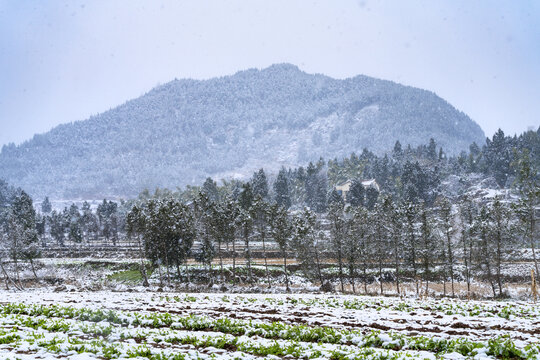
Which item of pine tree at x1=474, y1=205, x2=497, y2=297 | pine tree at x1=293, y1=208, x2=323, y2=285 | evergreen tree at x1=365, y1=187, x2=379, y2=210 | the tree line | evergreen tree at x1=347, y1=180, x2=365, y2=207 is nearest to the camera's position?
pine tree at x1=474, y1=205, x2=497, y2=297

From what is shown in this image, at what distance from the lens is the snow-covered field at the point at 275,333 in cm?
1454

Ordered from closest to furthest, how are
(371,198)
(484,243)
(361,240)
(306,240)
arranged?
(484,243), (306,240), (361,240), (371,198)

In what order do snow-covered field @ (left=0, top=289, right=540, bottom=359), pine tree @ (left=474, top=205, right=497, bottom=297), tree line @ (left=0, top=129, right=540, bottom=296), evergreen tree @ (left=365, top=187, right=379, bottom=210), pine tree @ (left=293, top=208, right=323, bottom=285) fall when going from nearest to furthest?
snow-covered field @ (left=0, top=289, right=540, bottom=359) < pine tree @ (left=474, top=205, right=497, bottom=297) < tree line @ (left=0, top=129, right=540, bottom=296) < pine tree @ (left=293, top=208, right=323, bottom=285) < evergreen tree @ (left=365, top=187, right=379, bottom=210)

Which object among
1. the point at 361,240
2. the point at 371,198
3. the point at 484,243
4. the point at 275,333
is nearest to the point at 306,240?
the point at 361,240

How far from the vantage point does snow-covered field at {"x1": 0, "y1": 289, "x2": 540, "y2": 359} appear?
47.7 feet

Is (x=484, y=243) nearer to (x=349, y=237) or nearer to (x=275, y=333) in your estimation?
(x=349, y=237)

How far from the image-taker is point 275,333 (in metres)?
18.6

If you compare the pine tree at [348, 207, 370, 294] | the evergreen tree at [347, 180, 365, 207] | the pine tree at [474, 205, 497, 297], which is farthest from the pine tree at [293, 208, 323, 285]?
the evergreen tree at [347, 180, 365, 207]

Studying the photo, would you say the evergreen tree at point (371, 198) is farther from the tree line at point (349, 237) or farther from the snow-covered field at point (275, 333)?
the snow-covered field at point (275, 333)

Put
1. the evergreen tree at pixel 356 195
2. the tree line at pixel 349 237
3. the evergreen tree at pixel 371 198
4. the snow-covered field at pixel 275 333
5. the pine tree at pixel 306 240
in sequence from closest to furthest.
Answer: the snow-covered field at pixel 275 333, the tree line at pixel 349 237, the pine tree at pixel 306 240, the evergreen tree at pixel 356 195, the evergreen tree at pixel 371 198

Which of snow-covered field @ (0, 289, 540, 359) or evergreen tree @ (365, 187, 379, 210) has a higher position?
evergreen tree @ (365, 187, 379, 210)

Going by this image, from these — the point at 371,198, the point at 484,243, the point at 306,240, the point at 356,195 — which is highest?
the point at 356,195

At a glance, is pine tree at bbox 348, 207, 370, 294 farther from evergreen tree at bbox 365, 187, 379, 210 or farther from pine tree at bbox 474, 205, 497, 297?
evergreen tree at bbox 365, 187, 379, 210

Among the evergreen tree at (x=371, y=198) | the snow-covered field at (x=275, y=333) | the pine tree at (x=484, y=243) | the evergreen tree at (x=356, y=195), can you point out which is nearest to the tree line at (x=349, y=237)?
the pine tree at (x=484, y=243)
